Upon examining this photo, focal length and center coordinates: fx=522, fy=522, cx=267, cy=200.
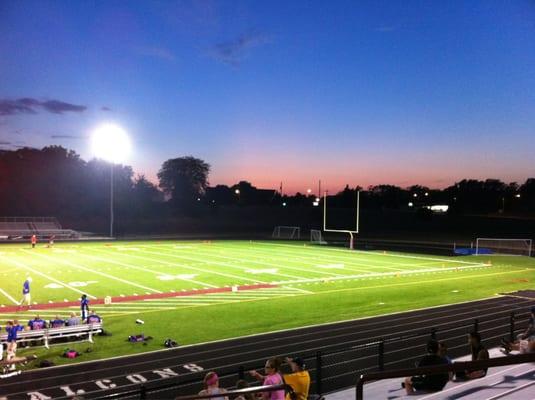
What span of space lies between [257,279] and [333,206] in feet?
295

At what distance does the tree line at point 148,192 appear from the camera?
3391 inches

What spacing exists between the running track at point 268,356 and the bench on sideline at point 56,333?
7.16 ft

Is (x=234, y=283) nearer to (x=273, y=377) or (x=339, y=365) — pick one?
(x=339, y=365)

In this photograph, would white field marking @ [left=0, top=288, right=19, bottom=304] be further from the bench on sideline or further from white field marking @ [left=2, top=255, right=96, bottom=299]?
the bench on sideline

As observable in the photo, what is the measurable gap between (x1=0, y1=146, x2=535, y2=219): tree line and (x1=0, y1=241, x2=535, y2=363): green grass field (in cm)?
4691

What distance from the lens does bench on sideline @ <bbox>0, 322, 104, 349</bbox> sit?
1380cm

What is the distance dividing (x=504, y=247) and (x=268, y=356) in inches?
1603

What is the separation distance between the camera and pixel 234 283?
26.3m

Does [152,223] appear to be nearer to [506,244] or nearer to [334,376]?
[506,244]

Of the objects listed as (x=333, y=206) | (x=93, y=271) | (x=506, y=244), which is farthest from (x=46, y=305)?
(x=333, y=206)

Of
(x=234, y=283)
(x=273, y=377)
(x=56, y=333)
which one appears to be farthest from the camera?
(x=234, y=283)

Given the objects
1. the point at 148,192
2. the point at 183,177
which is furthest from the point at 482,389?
the point at 183,177

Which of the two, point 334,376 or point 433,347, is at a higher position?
point 433,347

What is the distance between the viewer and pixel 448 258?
41.7 m
